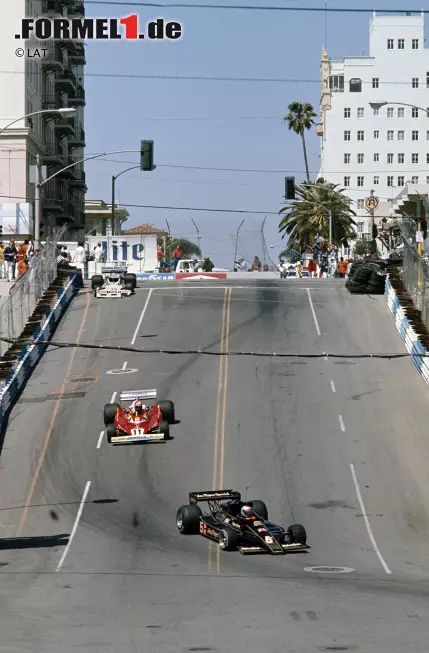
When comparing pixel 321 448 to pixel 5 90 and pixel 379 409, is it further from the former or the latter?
pixel 5 90

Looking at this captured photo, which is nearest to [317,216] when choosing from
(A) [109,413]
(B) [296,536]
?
(A) [109,413]

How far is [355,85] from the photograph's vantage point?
156625 millimetres

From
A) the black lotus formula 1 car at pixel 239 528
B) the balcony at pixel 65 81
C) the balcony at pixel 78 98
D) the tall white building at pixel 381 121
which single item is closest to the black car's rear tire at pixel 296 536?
the black lotus formula 1 car at pixel 239 528

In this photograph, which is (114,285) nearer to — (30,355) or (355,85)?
(30,355)

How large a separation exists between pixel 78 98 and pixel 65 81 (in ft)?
42.2

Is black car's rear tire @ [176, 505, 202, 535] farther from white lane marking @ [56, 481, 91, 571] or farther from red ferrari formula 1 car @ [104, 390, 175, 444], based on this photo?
red ferrari formula 1 car @ [104, 390, 175, 444]

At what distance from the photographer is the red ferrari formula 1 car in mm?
38312

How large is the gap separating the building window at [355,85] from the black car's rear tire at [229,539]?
135222 mm

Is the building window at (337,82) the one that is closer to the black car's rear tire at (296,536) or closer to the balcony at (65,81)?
the balcony at (65,81)

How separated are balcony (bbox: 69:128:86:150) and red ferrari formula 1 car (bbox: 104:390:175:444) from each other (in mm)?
80450

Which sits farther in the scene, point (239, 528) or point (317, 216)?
point (317, 216)

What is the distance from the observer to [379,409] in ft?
137

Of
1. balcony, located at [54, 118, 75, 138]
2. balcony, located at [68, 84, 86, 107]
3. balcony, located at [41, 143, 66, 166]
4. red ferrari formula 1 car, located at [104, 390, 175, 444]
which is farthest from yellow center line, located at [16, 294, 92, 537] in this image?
balcony, located at [68, 84, 86, 107]

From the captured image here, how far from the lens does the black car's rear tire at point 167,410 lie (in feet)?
131
